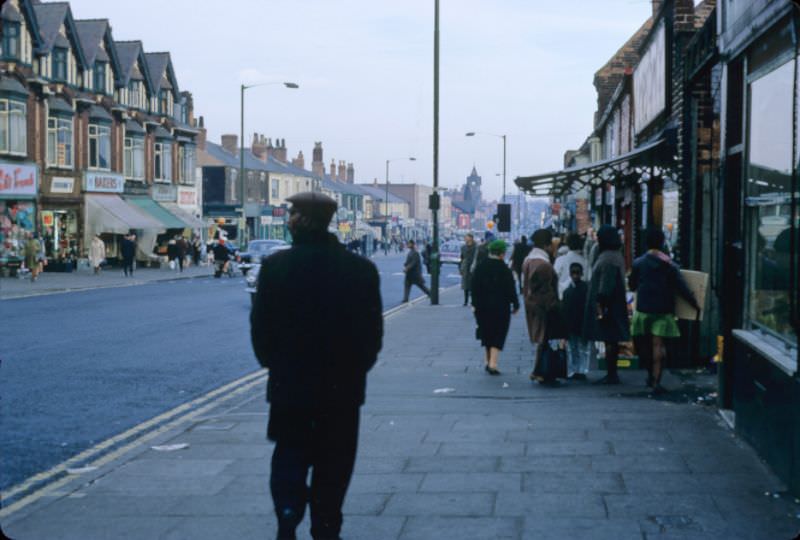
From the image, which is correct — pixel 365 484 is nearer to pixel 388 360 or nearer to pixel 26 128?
pixel 388 360

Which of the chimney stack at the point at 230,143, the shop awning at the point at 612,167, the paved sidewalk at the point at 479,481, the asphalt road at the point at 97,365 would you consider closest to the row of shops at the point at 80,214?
the asphalt road at the point at 97,365

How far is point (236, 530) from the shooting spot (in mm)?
5703

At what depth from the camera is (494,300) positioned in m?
12.5

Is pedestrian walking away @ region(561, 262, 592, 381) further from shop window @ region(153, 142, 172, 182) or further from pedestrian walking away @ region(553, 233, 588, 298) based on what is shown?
shop window @ region(153, 142, 172, 182)

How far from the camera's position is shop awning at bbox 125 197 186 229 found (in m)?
50.8

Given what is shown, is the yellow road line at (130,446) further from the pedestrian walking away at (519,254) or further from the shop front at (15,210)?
the shop front at (15,210)

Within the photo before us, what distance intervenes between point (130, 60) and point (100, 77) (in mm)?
3861

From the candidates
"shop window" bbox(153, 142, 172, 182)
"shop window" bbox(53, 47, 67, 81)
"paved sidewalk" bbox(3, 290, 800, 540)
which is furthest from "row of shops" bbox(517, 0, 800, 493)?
"shop window" bbox(153, 142, 172, 182)

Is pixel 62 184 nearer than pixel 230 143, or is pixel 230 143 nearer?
pixel 62 184

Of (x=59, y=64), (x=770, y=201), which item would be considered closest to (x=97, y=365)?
(x=770, y=201)

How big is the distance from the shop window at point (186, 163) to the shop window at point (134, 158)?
5.64 metres

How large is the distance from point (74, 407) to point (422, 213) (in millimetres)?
170488

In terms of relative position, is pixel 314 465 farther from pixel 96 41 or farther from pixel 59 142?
pixel 96 41

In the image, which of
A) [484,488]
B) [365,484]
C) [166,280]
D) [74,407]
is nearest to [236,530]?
[365,484]
